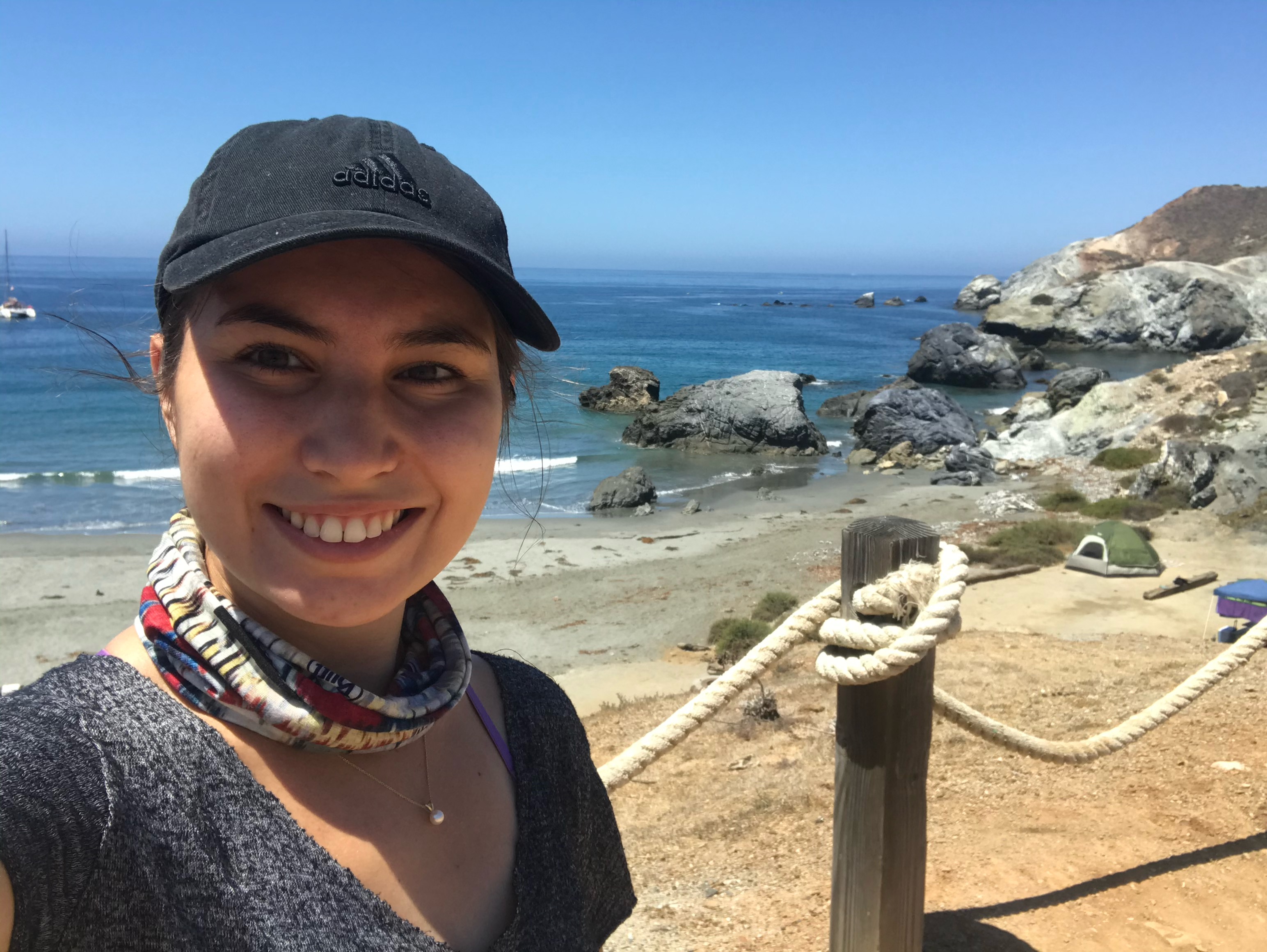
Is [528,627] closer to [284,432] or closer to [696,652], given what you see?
[696,652]

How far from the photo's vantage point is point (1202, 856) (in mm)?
3576

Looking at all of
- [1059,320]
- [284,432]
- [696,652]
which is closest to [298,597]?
[284,432]

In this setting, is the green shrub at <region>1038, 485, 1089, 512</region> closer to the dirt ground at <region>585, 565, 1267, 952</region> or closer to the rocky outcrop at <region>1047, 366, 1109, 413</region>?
the dirt ground at <region>585, 565, 1267, 952</region>

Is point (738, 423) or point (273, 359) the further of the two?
point (738, 423)

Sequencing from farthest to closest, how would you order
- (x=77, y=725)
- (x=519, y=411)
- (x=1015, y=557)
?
(x=1015, y=557) < (x=519, y=411) < (x=77, y=725)

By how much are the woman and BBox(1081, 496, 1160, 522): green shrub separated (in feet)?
51.0

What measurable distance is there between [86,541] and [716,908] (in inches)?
614

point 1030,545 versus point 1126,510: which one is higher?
point 1030,545

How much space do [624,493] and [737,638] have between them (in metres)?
10.5

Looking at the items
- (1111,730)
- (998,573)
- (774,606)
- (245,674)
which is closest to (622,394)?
(998,573)

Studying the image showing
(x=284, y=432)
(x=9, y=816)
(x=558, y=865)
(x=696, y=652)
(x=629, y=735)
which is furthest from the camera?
(x=696, y=652)

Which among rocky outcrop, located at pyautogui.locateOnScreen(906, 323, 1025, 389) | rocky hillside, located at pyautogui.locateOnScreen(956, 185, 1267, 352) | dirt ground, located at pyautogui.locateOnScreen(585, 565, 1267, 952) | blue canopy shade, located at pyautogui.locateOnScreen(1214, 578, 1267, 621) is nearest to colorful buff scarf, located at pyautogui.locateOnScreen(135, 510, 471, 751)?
dirt ground, located at pyautogui.locateOnScreen(585, 565, 1267, 952)

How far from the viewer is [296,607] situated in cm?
110

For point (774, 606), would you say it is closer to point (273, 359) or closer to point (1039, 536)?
point (1039, 536)
